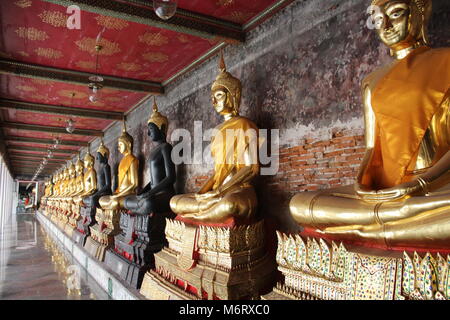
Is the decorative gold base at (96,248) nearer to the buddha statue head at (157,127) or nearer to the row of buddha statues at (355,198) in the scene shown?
the row of buddha statues at (355,198)

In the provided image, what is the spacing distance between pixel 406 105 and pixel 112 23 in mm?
3040

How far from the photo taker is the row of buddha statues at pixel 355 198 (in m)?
1.73

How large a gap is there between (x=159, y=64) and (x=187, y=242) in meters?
2.83

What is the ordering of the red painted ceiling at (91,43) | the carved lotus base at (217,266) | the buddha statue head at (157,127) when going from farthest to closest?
the buddha statue head at (157,127) → the red painted ceiling at (91,43) → the carved lotus base at (217,266)

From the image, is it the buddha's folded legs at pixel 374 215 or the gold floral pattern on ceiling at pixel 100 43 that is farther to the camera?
the gold floral pattern on ceiling at pixel 100 43

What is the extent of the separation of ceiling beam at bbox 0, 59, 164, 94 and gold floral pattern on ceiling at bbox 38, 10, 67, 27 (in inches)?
33.8

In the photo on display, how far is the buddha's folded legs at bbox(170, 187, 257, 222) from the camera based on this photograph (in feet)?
9.42

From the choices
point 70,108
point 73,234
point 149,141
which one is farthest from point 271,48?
point 73,234

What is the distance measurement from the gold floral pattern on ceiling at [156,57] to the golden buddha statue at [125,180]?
7.23 ft

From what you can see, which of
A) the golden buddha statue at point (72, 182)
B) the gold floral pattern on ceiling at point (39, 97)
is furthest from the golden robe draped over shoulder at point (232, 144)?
the golden buddha statue at point (72, 182)

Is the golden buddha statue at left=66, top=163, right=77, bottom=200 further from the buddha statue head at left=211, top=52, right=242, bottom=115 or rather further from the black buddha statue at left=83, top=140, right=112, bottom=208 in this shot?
the buddha statue head at left=211, top=52, right=242, bottom=115

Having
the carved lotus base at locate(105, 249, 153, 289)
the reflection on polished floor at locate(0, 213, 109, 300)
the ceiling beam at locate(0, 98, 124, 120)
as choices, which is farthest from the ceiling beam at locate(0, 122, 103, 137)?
the carved lotus base at locate(105, 249, 153, 289)

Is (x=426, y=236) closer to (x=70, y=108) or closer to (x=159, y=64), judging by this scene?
(x=159, y=64)

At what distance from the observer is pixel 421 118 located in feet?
6.68
